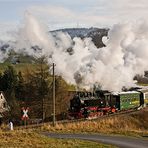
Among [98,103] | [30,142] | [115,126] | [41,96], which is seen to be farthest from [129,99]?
[30,142]

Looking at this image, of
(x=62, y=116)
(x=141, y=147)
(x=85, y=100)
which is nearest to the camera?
(x=141, y=147)

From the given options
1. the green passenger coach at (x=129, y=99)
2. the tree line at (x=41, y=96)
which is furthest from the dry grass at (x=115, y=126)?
the tree line at (x=41, y=96)

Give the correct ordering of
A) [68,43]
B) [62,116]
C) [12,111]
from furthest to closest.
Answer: [68,43], [12,111], [62,116]

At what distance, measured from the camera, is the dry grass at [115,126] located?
38812 mm

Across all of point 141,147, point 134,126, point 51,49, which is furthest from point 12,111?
Result: point 141,147

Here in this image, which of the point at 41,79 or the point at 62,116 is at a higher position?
the point at 41,79

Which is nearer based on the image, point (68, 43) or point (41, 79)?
point (41, 79)

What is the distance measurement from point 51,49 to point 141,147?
48.3 m

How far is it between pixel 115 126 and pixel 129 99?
16.2m

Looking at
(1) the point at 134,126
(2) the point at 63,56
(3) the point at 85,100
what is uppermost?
(2) the point at 63,56

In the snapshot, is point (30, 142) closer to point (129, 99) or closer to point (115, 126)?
point (115, 126)

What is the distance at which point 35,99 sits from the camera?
71.9 meters

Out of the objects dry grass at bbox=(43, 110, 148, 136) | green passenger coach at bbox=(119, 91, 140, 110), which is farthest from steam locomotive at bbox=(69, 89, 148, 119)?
dry grass at bbox=(43, 110, 148, 136)

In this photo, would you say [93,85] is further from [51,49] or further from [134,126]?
[134,126]
